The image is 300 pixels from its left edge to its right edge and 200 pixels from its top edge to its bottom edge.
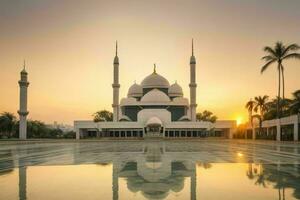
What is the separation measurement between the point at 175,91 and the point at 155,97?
9566 millimetres

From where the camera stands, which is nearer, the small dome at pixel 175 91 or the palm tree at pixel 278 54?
the palm tree at pixel 278 54

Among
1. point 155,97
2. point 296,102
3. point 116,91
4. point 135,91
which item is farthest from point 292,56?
point 135,91

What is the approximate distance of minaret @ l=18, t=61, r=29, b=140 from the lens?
2566 inches

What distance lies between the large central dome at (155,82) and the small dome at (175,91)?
1518mm

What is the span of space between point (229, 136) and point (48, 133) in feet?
123

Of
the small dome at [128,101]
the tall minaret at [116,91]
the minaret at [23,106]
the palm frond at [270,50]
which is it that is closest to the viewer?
the palm frond at [270,50]

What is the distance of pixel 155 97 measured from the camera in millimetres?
85438

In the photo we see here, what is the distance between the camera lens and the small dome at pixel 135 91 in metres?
93.0

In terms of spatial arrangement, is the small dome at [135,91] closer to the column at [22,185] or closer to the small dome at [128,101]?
the small dome at [128,101]

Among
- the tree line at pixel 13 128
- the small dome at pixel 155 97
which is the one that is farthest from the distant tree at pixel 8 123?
the small dome at pixel 155 97

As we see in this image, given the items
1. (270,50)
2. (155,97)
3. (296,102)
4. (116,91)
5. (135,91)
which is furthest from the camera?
(135,91)

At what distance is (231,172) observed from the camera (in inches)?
437

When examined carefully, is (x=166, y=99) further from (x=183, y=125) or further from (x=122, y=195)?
(x=122, y=195)

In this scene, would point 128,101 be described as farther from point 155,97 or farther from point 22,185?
point 22,185
